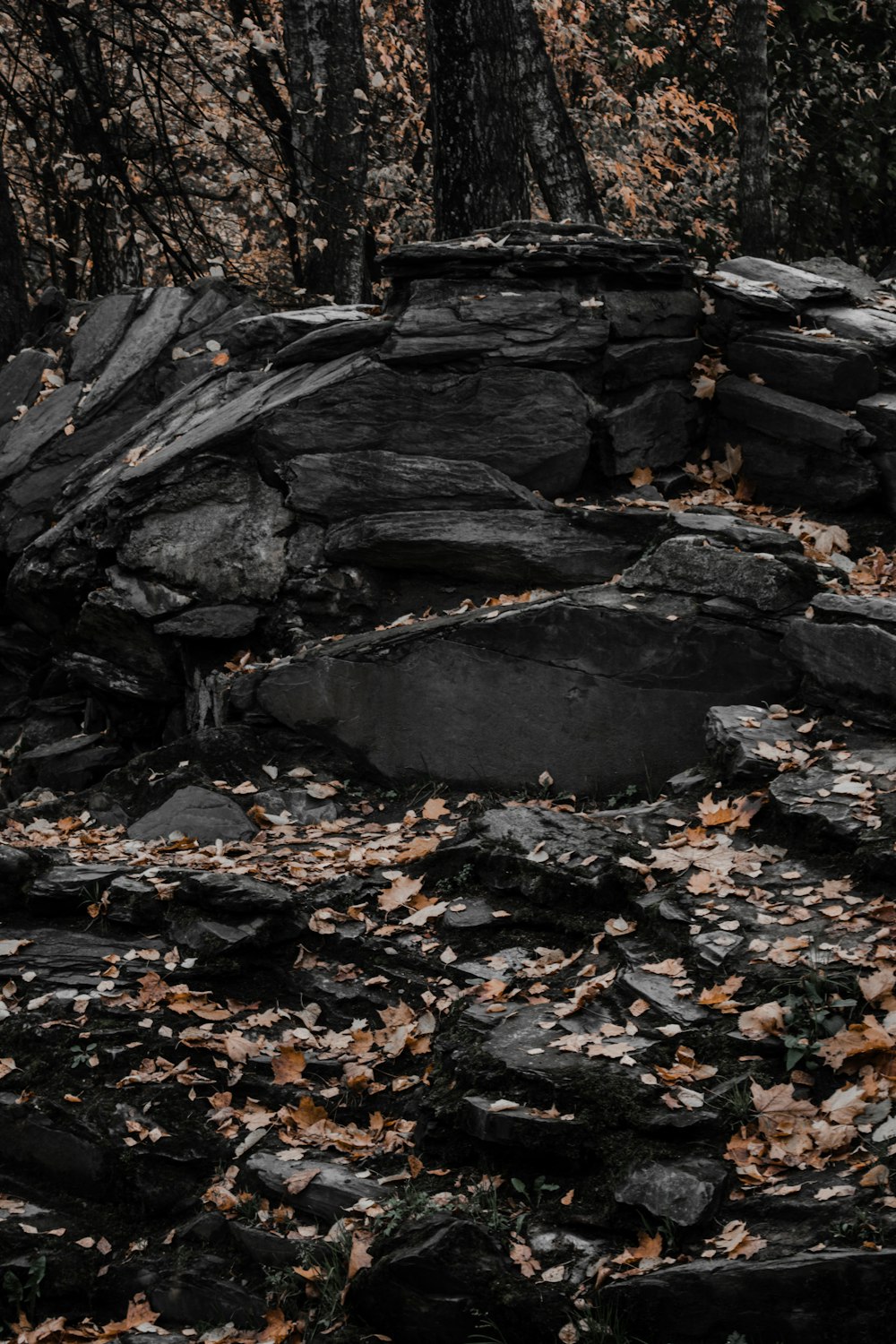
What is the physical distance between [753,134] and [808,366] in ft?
20.2

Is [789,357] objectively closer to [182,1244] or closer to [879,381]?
[879,381]

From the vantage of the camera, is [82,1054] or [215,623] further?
[215,623]

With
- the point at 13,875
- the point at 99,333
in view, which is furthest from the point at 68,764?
the point at 99,333

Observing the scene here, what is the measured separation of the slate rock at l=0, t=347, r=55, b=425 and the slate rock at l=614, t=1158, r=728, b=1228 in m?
8.61

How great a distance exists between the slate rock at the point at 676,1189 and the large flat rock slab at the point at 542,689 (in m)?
3.16

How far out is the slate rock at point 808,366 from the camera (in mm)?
8672

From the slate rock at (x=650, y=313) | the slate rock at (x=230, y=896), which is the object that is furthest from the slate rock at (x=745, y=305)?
the slate rock at (x=230, y=896)

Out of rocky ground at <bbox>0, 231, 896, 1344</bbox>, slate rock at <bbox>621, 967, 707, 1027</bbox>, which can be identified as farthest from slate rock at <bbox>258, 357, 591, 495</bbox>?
slate rock at <bbox>621, 967, 707, 1027</bbox>

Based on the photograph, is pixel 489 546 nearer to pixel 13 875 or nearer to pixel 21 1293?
pixel 13 875

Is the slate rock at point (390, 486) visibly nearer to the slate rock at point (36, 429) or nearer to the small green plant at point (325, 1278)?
the slate rock at point (36, 429)

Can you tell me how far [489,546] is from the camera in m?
8.20

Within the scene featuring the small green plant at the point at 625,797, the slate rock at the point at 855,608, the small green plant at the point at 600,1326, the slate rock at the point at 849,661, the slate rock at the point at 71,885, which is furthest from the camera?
the small green plant at the point at 625,797

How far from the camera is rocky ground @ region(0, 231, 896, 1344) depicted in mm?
4137

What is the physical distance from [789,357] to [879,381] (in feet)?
2.02
